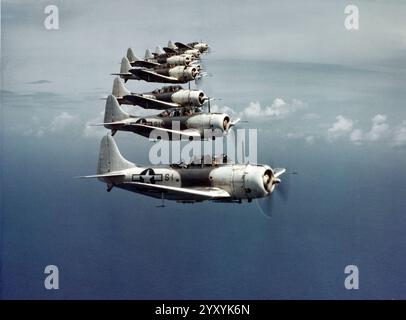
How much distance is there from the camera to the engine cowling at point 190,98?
Answer: 28078mm

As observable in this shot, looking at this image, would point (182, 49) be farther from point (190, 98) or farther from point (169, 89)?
point (190, 98)

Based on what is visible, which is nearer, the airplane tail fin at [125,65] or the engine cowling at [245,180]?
the engine cowling at [245,180]

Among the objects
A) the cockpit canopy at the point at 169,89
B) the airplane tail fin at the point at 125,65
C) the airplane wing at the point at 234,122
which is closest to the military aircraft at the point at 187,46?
the airplane tail fin at the point at 125,65

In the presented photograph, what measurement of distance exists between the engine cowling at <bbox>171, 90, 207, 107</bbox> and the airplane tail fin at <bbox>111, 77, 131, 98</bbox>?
322 cm

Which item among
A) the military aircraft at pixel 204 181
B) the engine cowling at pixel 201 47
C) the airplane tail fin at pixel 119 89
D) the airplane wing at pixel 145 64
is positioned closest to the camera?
the military aircraft at pixel 204 181

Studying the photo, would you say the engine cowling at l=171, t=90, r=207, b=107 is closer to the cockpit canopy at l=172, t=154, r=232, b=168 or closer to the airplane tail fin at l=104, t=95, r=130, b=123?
the airplane tail fin at l=104, t=95, r=130, b=123

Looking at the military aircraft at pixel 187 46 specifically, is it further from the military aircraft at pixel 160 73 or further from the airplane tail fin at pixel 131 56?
the military aircraft at pixel 160 73

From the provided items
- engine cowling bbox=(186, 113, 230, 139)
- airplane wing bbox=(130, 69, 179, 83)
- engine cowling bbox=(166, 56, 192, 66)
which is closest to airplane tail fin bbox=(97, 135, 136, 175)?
engine cowling bbox=(186, 113, 230, 139)

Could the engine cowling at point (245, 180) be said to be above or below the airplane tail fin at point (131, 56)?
below

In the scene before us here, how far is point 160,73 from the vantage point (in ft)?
104

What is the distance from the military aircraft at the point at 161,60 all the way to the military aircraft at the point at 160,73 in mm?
446

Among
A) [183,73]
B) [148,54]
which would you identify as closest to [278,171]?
[183,73]

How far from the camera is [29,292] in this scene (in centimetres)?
2347
